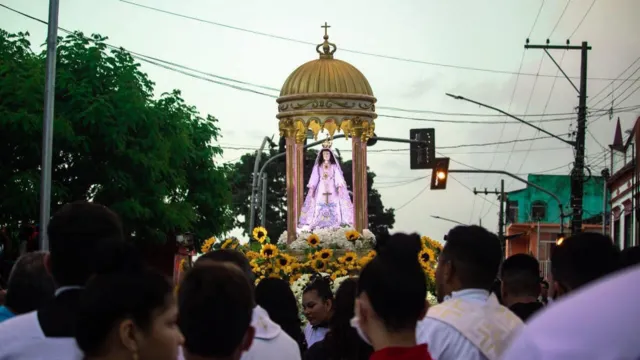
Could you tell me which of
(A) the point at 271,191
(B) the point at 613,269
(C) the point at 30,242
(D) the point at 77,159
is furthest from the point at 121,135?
(A) the point at 271,191

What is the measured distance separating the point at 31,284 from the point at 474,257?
6.99 feet

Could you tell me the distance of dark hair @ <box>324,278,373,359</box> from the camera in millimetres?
6281

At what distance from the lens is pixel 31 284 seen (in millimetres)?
5707

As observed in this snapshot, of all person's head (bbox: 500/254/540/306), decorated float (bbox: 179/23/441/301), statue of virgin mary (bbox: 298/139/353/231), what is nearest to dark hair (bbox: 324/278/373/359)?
person's head (bbox: 500/254/540/306)

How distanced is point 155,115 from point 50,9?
11707 mm

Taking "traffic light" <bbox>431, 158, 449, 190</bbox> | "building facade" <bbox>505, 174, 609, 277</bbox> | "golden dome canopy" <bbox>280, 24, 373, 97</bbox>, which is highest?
"golden dome canopy" <bbox>280, 24, 373, 97</bbox>

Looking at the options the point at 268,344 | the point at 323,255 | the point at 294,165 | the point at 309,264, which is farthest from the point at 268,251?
the point at 294,165

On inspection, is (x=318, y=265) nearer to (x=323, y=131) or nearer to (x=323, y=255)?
(x=323, y=255)

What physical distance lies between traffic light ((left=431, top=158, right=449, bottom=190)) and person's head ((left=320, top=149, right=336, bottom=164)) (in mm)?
7084

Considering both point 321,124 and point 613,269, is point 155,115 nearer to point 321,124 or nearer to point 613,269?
point 321,124

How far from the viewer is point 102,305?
311cm

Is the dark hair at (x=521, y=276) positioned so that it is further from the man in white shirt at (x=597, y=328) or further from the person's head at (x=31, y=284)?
the man in white shirt at (x=597, y=328)

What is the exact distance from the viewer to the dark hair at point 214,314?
11.1ft

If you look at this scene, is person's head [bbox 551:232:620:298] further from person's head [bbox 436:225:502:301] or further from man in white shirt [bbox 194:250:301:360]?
man in white shirt [bbox 194:250:301:360]
